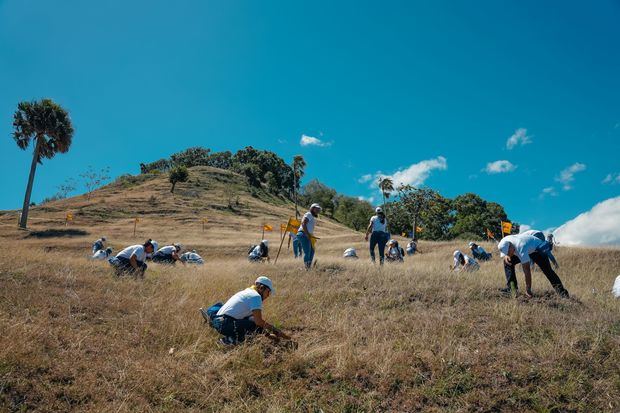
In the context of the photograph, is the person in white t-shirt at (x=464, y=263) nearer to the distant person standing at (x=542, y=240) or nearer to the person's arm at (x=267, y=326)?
the distant person standing at (x=542, y=240)

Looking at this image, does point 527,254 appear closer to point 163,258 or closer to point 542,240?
point 542,240

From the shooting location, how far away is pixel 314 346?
5328 mm

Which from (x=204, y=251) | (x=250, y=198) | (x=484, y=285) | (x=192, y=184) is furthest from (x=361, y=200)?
(x=484, y=285)

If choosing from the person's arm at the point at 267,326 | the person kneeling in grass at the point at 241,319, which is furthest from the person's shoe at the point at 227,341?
the person's arm at the point at 267,326

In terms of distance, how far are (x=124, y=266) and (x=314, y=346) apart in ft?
20.3

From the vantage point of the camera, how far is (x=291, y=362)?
195 inches

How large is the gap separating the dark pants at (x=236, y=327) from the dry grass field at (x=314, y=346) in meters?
0.23

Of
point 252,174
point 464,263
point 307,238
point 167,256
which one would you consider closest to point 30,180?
point 167,256

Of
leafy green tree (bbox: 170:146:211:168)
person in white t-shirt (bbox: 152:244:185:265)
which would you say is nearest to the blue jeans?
person in white t-shirt (bbox: 152:244:185:265)

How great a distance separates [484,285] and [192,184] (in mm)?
67670

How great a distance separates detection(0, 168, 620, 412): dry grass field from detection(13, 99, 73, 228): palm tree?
109 ft

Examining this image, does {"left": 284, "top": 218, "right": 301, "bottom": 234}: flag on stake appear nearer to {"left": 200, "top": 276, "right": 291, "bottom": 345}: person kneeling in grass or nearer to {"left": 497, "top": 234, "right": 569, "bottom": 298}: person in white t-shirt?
{"left": 497, "top": 234, "right": 569, "bottom": 298}: person in white t-shirt

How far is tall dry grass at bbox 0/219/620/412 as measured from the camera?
4223 millimetres

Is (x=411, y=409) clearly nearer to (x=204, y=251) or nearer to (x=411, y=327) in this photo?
(x=411, y=327)
